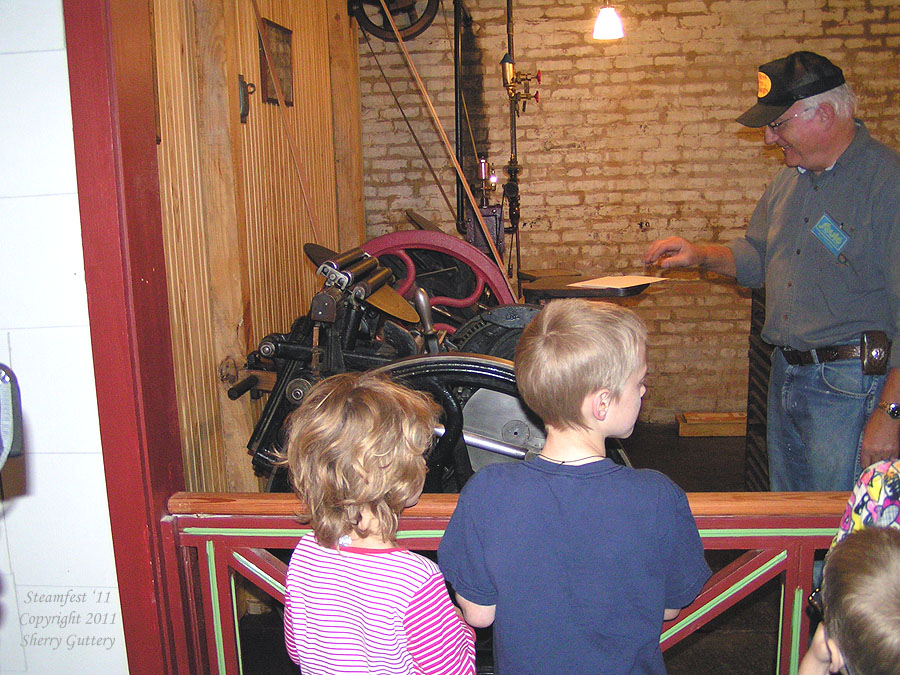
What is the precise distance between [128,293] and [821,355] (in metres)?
1.89

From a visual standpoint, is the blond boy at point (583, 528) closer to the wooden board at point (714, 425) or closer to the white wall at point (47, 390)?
the white wall at point (47, 390)

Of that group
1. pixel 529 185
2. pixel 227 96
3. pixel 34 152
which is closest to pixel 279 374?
pixel 227 96

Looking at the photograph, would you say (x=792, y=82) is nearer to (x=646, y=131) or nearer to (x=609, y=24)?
(x=609, y=24)

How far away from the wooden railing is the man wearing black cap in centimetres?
60

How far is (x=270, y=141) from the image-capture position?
334cm

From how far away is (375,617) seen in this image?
→ 125 centimetres

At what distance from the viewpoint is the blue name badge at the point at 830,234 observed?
7.25 ft

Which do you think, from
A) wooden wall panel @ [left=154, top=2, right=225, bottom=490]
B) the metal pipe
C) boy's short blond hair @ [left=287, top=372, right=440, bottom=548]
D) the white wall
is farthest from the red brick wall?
boy's short blond hair @ [left=287, top=372, right=440, bottom=548]

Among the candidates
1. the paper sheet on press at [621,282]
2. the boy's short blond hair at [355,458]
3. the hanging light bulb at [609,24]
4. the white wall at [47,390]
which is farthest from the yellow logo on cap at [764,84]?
the hanging light bulb at [609,24]

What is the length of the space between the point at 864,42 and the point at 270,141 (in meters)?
4.17

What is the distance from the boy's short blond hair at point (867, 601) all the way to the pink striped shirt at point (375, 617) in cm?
60

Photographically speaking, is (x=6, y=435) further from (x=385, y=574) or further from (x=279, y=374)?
(x=279, y=374)

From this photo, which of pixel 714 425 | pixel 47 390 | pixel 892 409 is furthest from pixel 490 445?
pixel 714 425

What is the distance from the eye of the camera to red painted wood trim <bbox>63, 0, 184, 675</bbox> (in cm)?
158
